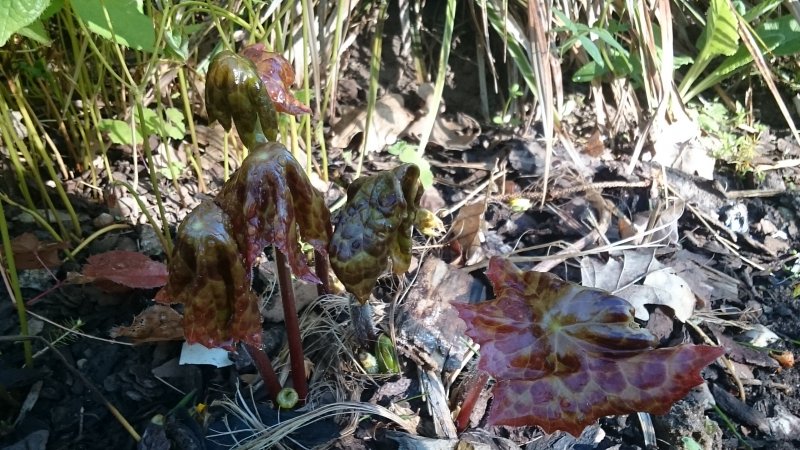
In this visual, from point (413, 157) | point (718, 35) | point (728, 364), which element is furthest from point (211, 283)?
point (718, 35)

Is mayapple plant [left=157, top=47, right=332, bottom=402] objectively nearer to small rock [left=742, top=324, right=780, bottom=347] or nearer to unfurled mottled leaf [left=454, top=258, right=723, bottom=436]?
unfurled mottled leaf [left=454, top=258, right=723, bottom=436]

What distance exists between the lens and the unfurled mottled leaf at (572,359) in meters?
0.91

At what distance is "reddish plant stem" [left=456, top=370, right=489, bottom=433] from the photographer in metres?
1.12

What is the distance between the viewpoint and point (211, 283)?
890 mm

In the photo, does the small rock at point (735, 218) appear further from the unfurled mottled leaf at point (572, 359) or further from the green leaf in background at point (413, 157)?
the unfurled mottled leaf at point (572, 359)

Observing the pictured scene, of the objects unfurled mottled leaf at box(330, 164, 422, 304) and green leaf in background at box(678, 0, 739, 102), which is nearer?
unfurled mottled leaf at box(330, 164, 422, 304)

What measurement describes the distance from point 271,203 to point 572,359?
1.59ft

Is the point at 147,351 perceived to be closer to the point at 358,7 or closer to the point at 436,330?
the point at 436,330

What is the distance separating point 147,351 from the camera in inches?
52.6

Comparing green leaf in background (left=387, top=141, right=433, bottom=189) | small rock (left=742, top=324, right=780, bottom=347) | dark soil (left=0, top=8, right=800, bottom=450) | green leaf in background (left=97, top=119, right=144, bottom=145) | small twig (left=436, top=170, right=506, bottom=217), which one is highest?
green leaf in background (left=97, top=119, right=144, bottom=145)

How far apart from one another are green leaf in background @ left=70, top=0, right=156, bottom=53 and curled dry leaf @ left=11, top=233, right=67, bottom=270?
18.8 inches

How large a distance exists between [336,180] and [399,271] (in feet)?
2.48

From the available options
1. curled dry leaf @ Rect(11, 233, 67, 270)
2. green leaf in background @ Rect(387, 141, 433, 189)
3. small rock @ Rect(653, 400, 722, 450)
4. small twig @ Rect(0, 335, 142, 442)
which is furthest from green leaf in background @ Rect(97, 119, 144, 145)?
small rock @ Rect(653, 400, 722, 450)

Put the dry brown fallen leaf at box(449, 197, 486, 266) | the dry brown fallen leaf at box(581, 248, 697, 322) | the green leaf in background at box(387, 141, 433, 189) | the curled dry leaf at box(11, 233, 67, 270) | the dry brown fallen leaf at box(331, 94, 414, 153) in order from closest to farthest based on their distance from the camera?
the curled dry leaf at box(11, 233, 67, 270), the dry brown fallen leaf at box(581, 248, 697, 322), the dry brown fallen leaf at box(449, 197, 486, 266), the green leaf in background at box(387, 141, 433, 189), the dry brown fallen leaf at box(331, 94, 414, 153)
